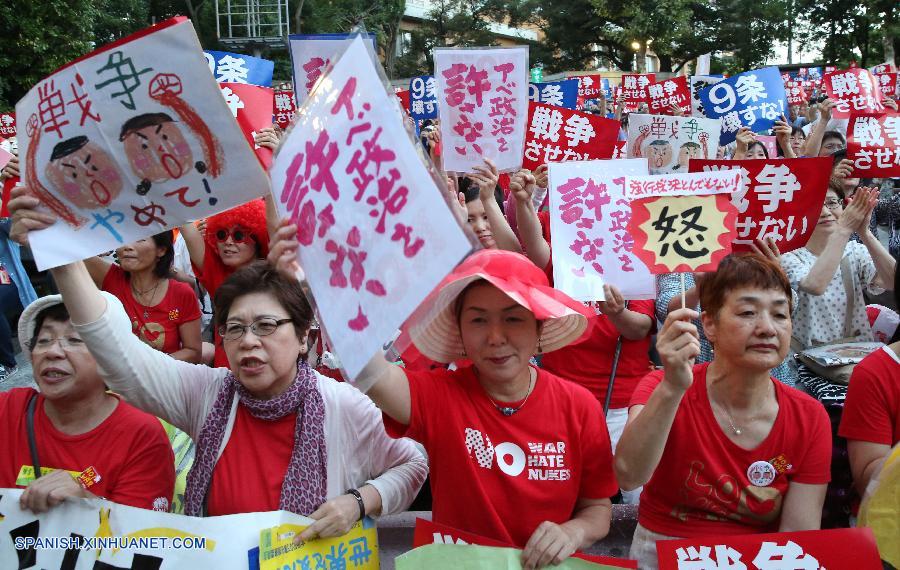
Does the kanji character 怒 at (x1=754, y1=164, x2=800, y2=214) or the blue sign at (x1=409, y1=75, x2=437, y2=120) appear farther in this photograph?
the blue sign at (x1=409, y1=75, x2=437, y2=120)

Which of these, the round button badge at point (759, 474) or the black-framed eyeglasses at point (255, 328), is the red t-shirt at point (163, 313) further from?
the round button badge at point (759, 474)

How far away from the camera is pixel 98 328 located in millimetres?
2086

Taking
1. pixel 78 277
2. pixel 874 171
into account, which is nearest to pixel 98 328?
pixel 78 277

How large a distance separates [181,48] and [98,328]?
2.57 feet

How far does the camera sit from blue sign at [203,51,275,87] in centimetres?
629

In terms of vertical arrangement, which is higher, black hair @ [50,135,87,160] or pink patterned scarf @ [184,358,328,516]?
black hair @ [50,135,87,160]

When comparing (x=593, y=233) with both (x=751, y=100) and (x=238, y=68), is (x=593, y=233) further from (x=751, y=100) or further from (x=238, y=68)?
(x=751, y=100)

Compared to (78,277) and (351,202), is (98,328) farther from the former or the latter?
(351,202)

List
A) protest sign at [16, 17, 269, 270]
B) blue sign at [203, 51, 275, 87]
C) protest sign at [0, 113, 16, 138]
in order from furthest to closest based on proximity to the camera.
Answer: protest sign at [0, 113, 16, 138]
blue sign at [203, 51, 275, 87]
protest sign at [16, 17, 269, 270]

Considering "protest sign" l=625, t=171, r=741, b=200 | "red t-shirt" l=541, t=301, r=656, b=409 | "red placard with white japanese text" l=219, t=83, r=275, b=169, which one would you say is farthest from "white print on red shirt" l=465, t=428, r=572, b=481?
"red placard with white japanese text" l=219, t=83, r=275, b=169

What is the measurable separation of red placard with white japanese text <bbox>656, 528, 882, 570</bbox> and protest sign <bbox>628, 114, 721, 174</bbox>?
458 cm

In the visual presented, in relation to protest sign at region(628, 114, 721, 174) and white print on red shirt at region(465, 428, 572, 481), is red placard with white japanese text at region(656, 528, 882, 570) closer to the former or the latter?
white print on red shirt at region(465, 428, 572, 481)

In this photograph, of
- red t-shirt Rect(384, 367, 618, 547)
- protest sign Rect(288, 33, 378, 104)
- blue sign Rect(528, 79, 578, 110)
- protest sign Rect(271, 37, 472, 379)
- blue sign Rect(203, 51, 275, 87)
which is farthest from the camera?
blue sign Rect(528, 79, 578, 110)

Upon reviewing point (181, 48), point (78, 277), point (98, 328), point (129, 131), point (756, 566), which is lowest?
point (756, 566)
